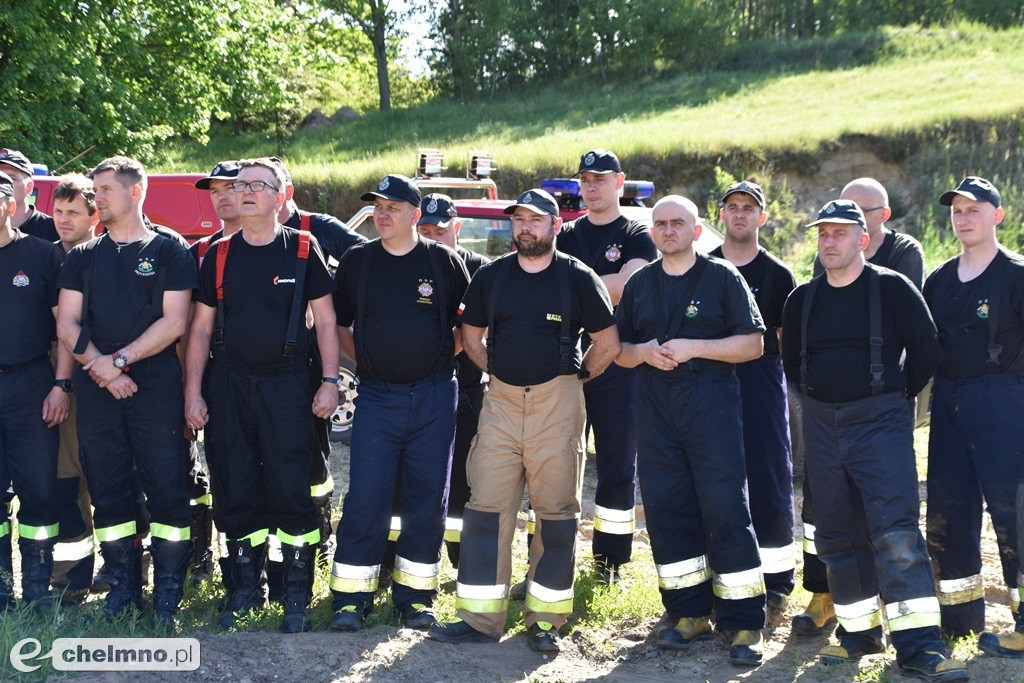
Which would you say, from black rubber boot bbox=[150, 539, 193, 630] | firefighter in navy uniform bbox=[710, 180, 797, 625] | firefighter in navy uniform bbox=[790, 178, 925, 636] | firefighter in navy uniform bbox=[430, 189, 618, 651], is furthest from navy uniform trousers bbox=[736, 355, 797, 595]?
black rubber boot bbox=[150, 539, 193, 630]

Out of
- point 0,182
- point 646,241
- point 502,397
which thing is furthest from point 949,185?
point 0,182

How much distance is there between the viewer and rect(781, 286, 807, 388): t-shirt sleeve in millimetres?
4906

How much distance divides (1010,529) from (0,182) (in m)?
5.23

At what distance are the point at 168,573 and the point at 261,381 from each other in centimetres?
109

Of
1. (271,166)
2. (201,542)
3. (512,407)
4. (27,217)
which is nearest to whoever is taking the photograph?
(512,407)

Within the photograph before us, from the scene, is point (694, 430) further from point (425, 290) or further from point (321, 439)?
point (321, 439)

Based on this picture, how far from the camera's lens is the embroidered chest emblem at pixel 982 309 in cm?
471

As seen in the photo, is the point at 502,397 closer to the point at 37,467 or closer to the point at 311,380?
the point at 311,380

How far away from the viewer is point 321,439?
550 cm

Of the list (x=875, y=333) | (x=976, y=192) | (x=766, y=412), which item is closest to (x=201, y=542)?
(x=766, y=412)

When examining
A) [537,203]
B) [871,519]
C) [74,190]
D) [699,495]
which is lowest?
[871,519]

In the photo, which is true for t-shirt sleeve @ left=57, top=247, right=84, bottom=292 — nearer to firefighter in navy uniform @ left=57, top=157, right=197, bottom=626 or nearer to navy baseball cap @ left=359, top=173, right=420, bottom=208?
firefighter in navy uniform @ left=57, top=157, right=197, bottom=626

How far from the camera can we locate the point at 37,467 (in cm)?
527

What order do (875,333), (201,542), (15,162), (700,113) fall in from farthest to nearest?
(700,113) < (15,162) < (201,542) < (875,333)
